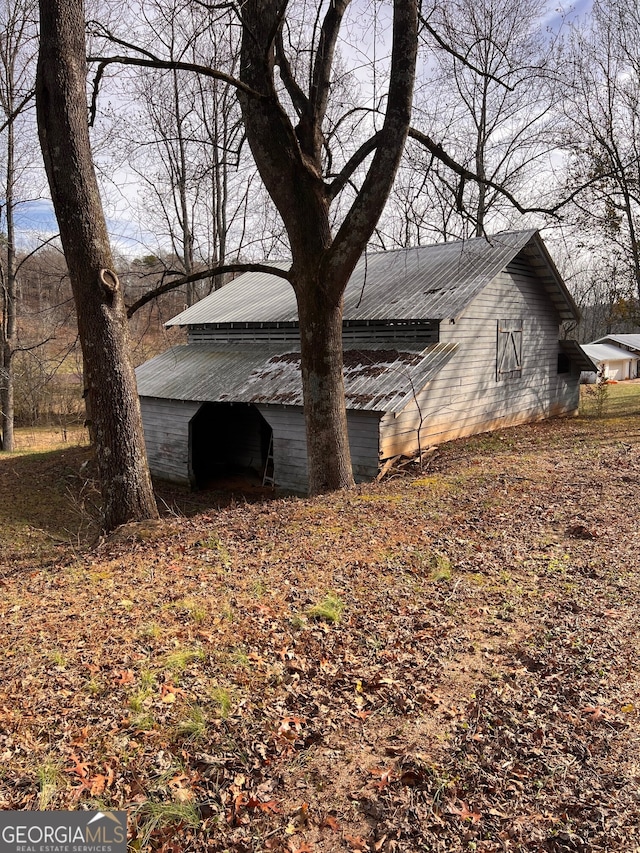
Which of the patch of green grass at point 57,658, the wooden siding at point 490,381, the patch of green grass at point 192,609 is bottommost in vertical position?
the patch of green grass at point 192,609

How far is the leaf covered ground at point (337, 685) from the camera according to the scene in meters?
2.67

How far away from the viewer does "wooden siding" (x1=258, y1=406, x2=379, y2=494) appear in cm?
1213

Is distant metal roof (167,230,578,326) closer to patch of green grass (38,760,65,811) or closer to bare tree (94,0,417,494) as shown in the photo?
bare tree (94,0,417,494)

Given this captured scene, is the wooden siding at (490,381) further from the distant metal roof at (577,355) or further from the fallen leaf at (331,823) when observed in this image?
the fallen leaf at (331,823)

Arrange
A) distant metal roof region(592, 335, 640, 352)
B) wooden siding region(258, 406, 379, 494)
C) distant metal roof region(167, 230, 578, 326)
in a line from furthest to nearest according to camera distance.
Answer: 1. distant metal roof region(592, 335, 640, 352)
2. distant metal roof region(167, 230, 578, 326)
3. wooden siding region(258, 406, 379, 494)

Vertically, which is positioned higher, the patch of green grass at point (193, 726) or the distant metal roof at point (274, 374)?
the distant metal roof at point (274, 374)

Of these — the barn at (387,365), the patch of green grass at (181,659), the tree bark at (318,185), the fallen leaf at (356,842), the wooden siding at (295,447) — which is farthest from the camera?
the barn at (387,365)

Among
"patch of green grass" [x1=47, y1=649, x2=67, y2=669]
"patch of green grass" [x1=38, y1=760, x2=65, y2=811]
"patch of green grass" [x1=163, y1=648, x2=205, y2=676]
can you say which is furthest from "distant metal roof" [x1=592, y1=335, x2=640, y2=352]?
"patch of green grass" [x1=38, y1=760, x2=65, y2=811]

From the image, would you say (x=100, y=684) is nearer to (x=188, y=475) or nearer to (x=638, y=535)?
(x=638, y=535)

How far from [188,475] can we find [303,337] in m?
8.70

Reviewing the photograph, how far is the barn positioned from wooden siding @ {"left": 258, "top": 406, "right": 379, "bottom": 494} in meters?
0.03

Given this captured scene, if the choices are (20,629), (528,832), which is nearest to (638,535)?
(528,832)

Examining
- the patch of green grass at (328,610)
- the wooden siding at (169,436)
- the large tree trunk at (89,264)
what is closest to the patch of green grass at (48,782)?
the patch of green grass at (328,610)

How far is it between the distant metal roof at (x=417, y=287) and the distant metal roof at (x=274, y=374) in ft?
2.90
